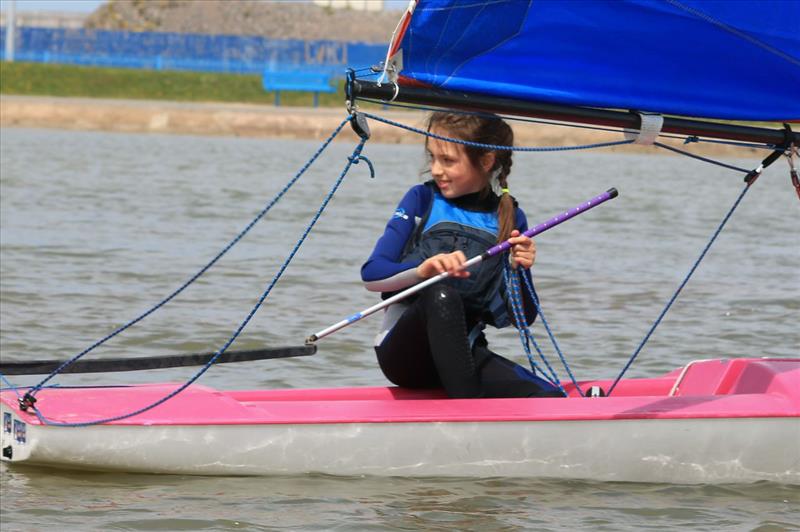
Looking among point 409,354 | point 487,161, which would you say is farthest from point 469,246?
point 409,354

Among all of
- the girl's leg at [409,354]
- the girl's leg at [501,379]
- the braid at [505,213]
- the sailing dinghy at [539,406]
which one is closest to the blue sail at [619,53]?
the sailing dinghy at [539,406]

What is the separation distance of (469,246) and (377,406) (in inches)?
22.4

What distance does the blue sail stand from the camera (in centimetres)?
448

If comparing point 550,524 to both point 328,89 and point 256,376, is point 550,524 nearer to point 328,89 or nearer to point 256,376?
point 256,376

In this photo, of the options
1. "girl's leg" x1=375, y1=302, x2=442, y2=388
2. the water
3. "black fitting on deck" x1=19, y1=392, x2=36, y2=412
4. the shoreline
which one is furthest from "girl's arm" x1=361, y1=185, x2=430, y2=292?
the shoreline

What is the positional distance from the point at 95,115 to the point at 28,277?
1723 cm

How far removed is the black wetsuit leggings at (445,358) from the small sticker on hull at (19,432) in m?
1.12

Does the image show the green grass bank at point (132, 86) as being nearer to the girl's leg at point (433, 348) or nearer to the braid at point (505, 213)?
the girl's leg at point (433, 348)

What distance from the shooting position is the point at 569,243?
12.0 metres

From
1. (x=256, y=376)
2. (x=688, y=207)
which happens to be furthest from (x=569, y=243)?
(x=256, y=376)

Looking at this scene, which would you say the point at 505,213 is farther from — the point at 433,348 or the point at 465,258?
the point at 433,348

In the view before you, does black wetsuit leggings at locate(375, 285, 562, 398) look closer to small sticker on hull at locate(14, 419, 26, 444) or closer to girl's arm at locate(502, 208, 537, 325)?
girl's arm at locate(502, 208, 537, 325)

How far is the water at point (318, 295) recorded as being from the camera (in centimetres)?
445

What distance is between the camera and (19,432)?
4621 mm
